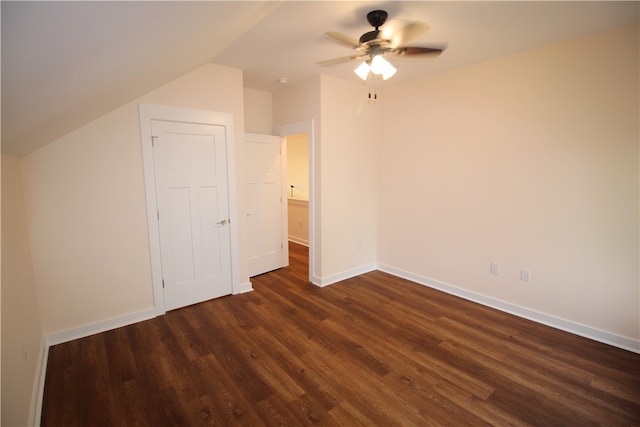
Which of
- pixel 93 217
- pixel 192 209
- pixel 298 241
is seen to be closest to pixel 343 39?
pixel 192 209

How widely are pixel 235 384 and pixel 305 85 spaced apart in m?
3.34

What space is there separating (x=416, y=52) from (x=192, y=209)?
2.62 meters

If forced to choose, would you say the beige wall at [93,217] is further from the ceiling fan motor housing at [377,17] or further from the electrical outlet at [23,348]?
the ceiling fan motor housing at [377,17]

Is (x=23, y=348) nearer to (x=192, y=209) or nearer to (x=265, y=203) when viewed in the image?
(x=192, y=209)

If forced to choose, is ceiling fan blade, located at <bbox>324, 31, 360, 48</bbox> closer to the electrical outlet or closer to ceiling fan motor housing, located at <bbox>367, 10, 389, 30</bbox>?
ceiling fan motor housing, located at <bbox>367, 10, 389, 30</bbox>

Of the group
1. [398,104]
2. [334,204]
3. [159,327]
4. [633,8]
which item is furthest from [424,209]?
[159,327]

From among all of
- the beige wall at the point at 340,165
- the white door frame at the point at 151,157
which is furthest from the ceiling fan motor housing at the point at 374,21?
the white door frame at the point at 151,157

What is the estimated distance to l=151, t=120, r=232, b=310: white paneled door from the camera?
9.85 ft

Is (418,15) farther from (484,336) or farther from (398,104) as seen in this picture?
(484,336)

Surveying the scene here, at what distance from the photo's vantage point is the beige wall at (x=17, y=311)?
141cm

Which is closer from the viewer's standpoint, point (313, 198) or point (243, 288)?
point (243, 288)

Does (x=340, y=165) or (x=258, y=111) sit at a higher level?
(x=258, y=111)

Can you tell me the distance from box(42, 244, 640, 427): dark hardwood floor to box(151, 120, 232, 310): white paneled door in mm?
315

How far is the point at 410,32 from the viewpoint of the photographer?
1916 mm
